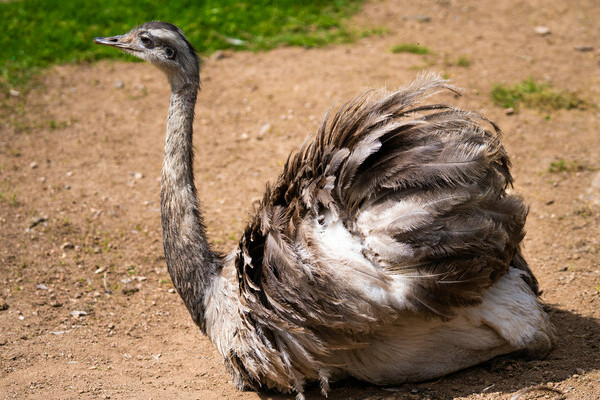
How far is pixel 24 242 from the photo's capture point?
5965mm

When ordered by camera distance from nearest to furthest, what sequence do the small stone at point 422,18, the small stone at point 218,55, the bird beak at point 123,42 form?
the bird beak at point 123,42 < the small stone at point 218,55 < the small stone at point 422,18

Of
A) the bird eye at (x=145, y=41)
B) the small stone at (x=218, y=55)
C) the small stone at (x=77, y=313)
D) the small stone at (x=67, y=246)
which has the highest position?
the bird eye at (x=145, y=41)

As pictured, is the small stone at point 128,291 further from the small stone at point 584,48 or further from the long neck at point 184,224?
the small stone at point 584,48

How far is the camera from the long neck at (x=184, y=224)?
458 cm

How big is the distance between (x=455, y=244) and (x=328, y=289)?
2.37ft

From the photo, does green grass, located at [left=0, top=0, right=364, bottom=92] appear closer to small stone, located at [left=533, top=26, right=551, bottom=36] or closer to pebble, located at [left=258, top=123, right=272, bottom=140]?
pebble, located at [left=258, top=123, right=272, bottom=140]

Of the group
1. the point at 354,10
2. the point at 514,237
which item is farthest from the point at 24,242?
the point at 354,10

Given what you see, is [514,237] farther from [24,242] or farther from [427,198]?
[24,242]

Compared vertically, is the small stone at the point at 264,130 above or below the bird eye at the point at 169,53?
below

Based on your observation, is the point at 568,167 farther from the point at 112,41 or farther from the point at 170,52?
the point at 112,41

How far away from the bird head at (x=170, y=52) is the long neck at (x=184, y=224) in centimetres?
17

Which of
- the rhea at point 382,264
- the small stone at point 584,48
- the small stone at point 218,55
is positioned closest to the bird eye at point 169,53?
the rhea at point 382,264

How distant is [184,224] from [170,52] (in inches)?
47.3

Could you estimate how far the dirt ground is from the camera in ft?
14.6
